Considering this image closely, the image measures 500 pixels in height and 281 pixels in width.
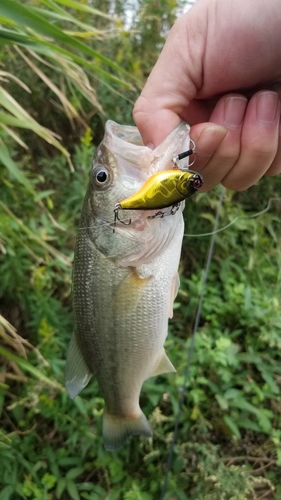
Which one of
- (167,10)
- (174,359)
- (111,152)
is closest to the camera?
(111,152)

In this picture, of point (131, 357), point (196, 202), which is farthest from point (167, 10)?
point (131, 357)

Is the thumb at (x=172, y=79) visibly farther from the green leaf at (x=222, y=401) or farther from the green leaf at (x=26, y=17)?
the green leaf at (x=222, y=401)

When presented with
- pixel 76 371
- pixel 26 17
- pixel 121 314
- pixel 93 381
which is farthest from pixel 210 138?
pixel 93 381

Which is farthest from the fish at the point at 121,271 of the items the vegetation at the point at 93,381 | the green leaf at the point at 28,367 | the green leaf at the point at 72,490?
the green leaf at the point at 72,490

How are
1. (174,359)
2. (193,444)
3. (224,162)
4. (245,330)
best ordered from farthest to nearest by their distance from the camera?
(245,330)
(174,359)
(193,444)
(224,162)

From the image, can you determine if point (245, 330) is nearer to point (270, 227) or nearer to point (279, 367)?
point (279, 367)

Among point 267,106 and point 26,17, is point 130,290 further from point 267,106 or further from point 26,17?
point 26,17
